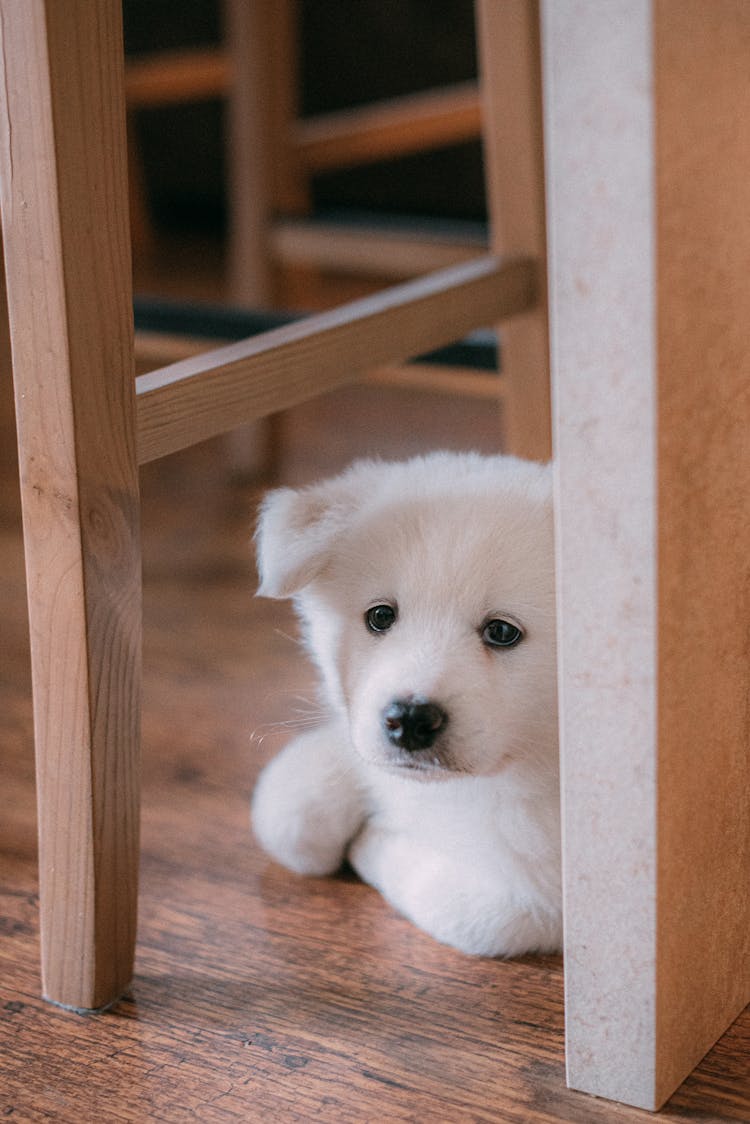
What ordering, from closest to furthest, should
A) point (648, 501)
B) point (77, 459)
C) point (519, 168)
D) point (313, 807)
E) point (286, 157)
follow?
point (648, 501) < point (77, 459) < point (313, 807) < point (519, 168) < point (286, 157)

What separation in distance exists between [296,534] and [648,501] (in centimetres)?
33

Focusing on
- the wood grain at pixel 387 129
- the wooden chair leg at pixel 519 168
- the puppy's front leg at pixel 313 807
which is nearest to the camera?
the puppy's front leg at pixel 313 807

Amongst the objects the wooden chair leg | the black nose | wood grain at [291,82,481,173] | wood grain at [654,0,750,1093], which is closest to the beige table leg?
wood grain at [654,0,750,1093]

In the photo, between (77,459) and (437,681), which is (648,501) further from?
(77,459)

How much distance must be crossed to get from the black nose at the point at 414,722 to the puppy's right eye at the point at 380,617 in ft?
0.29

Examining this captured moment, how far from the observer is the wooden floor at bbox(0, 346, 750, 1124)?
2.98 ft

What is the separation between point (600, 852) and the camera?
855 millimetres

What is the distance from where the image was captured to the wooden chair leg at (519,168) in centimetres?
148

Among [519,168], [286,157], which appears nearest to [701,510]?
[519,168]

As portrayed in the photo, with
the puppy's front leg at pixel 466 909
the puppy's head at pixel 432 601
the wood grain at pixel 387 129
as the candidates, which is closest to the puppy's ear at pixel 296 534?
the puppy's head at pixel 432 601

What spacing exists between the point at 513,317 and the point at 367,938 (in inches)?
27.9

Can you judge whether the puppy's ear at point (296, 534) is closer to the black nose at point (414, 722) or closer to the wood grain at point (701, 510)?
the black nose at point (414, 722)

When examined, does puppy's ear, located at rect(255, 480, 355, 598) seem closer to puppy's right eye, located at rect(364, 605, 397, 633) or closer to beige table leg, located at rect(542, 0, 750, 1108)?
puppy's right eye, located at rect(364, 605, 397, 633)

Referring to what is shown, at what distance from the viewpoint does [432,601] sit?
996 millimetres
